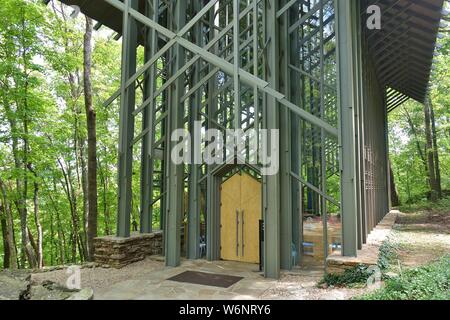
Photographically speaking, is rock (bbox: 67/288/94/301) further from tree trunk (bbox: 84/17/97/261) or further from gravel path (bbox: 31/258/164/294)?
tree trunk (bbox: 84/17/97/261)

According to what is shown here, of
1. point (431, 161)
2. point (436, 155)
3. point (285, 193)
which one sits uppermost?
point (436, 155)

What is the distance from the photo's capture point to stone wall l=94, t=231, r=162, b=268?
7.56 meters

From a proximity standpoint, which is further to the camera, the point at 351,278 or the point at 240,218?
the point at 240,218

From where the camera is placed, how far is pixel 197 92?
883 centimetres

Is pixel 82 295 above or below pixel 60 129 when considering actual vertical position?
below

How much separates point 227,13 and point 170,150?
4.58 metres

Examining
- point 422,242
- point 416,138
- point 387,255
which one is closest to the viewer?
point 387,255

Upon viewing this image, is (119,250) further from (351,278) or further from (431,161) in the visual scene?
(431,161)

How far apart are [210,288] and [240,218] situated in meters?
2.52

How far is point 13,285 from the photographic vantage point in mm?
4938

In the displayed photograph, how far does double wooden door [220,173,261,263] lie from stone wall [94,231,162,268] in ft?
6.74

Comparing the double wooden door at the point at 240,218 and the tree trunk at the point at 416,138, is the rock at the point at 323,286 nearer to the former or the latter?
the double wooden door at the point at 240,218

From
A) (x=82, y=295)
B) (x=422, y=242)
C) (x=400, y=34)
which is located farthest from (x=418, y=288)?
(x=400, y=34)

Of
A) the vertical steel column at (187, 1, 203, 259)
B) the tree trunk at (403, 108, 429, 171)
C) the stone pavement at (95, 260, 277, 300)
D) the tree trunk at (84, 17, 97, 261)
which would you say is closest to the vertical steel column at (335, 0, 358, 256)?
the stone pavement at (95, 260, 277, 300)
